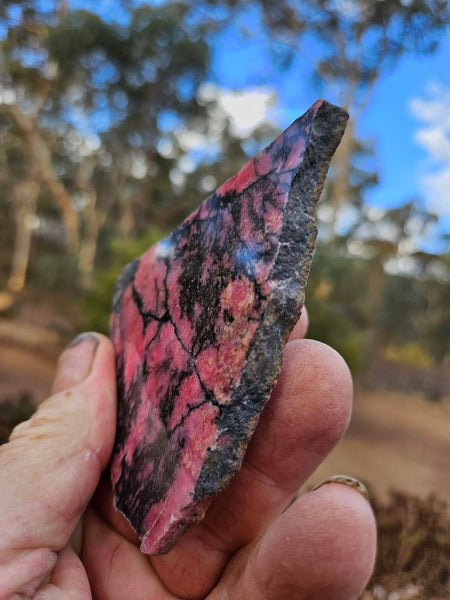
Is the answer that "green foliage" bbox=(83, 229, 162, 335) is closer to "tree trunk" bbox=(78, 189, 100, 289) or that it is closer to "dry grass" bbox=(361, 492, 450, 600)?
"dry grass" bbox=(361, 492, 450, 600)

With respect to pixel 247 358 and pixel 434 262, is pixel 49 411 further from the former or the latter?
pixel 434 262

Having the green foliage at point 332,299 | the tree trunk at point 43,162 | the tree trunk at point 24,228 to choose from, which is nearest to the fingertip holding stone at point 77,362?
the green foliage at point 332,299

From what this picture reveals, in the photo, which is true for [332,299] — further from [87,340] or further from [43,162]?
[43,162]

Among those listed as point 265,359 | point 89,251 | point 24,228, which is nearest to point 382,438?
point 265,359

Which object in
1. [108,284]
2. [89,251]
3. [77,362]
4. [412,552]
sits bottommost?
[412,552]

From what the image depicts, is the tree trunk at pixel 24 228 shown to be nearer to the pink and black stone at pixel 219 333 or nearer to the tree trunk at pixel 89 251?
the tree trunk at pixel 89 251

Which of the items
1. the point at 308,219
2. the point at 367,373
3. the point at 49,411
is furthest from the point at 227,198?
the point at 367,373
